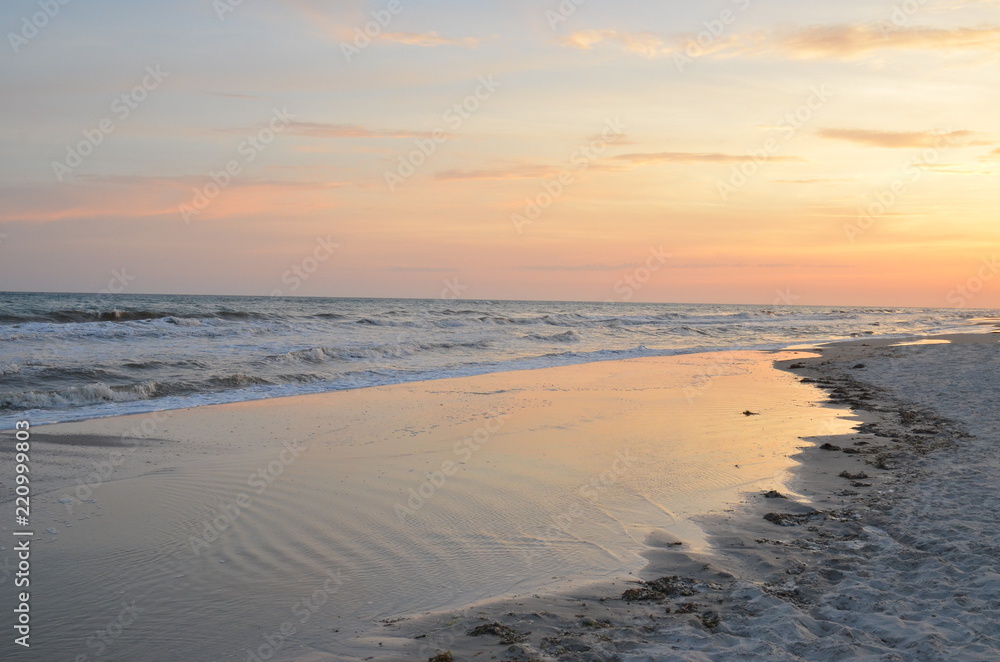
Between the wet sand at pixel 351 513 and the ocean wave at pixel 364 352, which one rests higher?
the ocean wave at pixel 364 352

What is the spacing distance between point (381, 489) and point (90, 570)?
108 inches

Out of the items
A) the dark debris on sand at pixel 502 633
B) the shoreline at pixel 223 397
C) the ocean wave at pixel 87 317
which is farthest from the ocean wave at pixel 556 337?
the dark debris on sand at pixel 502 633

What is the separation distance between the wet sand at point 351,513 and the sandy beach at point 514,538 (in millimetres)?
29

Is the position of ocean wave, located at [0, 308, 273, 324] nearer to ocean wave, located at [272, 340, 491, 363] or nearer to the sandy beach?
ocean wave, located at [272, 340, 491, 363]

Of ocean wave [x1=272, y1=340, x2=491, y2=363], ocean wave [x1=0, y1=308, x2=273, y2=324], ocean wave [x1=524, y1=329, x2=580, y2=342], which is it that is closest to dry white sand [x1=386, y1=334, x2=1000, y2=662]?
ocean wave [x1=272, y1=340, x2=491, y2=363]

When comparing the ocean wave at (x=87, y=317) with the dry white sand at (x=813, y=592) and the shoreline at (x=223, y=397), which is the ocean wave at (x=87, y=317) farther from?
the dry white sand at (x=813, y=592)

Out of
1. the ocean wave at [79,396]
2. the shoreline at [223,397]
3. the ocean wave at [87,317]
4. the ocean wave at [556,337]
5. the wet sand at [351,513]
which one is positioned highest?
the ocean wave at [87,317]

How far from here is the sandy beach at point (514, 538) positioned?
150 inches

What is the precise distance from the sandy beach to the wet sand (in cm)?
3

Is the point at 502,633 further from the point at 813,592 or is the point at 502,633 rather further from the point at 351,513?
the point at 351,513

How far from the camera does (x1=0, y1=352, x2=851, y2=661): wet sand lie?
4.08m

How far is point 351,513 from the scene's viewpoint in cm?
612

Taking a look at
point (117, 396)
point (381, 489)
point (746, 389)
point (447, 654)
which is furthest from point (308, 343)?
point (447, 654)

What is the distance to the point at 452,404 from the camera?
12.7 metres
